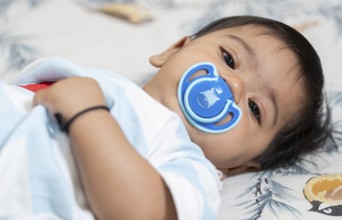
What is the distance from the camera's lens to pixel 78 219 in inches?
31.6

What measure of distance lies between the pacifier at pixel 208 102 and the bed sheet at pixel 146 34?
16 cm

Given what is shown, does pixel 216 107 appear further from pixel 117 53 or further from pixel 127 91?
pixel 117 53

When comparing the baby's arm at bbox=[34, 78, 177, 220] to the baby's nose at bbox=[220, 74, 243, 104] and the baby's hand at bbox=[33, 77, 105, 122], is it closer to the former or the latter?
the baby's hand at bbox=[33, 77, 105, 122]

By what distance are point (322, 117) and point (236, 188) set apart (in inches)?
11.4

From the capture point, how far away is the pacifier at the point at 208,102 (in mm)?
942

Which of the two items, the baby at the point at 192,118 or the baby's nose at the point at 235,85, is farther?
the baby's nose at the point at 235,85

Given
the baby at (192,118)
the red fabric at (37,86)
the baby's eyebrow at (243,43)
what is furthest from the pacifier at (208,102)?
the red fabric at (37,86)

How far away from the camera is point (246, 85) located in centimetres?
99

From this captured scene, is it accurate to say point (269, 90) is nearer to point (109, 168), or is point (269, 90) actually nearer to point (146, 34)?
point (109, 168)

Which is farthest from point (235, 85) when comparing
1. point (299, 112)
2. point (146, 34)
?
point (146, 34)

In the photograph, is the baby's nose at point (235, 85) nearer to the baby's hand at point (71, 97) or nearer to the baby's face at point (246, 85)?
the baby's face at point (246, 85)

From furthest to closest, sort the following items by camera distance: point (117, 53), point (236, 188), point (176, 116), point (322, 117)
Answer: point (117, 53) < point (322, 117) < point (236, 188) < point (176, 116)

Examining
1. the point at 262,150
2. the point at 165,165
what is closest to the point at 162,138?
the point at 165,165

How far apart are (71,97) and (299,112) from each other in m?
0.48
